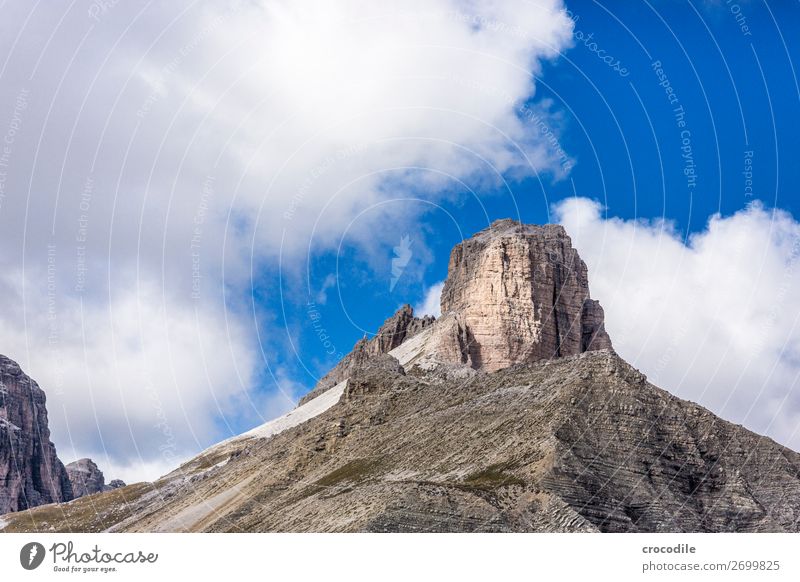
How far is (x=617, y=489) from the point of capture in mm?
85500

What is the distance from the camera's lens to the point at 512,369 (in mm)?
127750

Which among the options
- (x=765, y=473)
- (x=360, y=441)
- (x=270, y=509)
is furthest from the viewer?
(x=360, y=441)

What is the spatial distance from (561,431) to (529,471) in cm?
688

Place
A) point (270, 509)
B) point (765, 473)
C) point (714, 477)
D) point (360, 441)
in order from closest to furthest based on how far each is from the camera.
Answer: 1. point (714, 477)
2. point (765, 473)
3. point (270, 509)
4. point (360, 441)

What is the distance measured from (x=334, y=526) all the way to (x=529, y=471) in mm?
16308

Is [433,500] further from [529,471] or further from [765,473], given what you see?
[765,473]

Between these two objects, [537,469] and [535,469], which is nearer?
[537,469]
